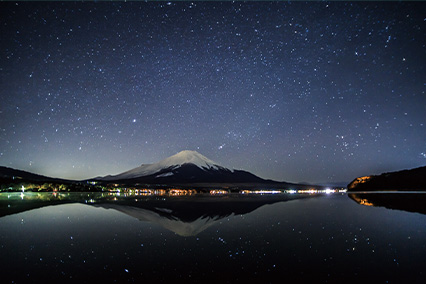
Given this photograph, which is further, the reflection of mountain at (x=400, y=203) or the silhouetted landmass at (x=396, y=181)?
the silhouetted landmass at (x=396, y=181)

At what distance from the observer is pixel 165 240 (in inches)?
456

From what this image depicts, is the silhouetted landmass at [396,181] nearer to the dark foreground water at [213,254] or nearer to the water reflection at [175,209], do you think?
the water reflection at [175,209]

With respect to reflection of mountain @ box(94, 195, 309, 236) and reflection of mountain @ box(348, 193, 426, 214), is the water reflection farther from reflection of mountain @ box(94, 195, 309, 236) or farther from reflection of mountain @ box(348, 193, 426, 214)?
reflection of mountain @ box(348, 193, 426, 214)

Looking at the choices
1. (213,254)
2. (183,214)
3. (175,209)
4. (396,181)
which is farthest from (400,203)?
(396,181)

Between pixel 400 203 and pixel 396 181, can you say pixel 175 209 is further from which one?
pixel 396 181

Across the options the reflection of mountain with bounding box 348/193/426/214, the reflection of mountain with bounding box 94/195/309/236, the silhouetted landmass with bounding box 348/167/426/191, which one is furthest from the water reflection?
the silhouetted landmass with bounding box 348/167/426/191

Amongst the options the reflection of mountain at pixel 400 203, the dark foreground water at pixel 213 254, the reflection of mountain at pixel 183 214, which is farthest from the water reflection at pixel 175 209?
the reflection of mountain at pixel 400 203

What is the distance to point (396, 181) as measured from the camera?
128875mm

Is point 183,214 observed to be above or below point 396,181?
above

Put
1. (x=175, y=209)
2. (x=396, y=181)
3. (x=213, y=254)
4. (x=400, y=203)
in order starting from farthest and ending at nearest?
(x=396, y=181), (x=400, y=203), (x=175, y=209), (x=213, y=254)

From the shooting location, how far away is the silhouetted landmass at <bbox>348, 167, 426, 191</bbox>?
120875 mm

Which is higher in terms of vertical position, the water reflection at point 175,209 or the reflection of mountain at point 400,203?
the water reflection at point 175,209

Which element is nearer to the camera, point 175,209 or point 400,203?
point 175,209

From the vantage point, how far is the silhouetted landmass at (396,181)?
121 m
